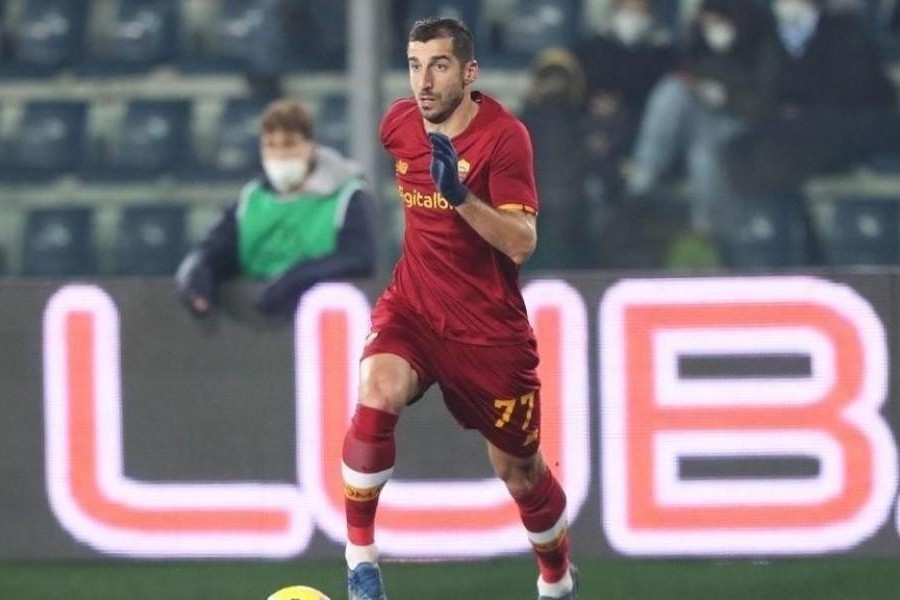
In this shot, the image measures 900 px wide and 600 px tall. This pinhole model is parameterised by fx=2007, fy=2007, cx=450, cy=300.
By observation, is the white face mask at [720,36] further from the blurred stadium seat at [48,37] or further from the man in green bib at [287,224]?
the blurred stadium seat at [48,37]

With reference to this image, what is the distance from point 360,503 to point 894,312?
6.16ft

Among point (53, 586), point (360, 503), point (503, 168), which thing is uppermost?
point (503, 168)

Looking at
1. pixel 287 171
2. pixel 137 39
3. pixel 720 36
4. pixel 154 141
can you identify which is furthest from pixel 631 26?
pixel 287 171

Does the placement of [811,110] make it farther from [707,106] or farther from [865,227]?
[865,227]

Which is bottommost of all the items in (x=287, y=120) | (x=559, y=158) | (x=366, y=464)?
(x=366, y=464)

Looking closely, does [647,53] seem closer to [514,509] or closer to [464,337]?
[514,509]

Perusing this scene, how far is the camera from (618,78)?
26.9ft

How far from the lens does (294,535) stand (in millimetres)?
5945

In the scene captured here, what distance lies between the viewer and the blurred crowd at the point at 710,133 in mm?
7992

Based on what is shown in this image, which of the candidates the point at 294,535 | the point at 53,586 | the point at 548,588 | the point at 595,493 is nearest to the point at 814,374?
the point at 595,493

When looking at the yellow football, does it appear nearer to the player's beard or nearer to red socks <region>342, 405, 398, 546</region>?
red socks <region>342, 405, 398, 546</region>

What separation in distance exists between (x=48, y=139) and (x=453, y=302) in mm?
4598

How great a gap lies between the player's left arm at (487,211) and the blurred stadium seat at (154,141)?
14.3 ft

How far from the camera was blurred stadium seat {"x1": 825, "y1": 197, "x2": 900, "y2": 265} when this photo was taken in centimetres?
802
